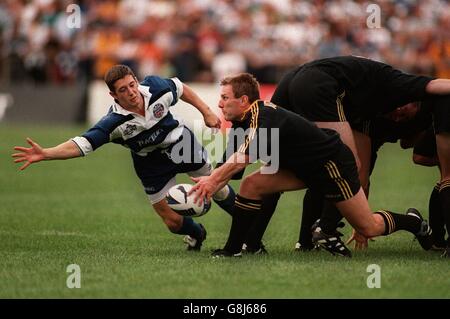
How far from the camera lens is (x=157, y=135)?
843 centimetres

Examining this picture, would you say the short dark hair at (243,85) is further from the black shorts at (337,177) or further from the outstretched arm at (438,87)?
the outstretched arm at (438,87)

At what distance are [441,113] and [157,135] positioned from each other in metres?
2.36

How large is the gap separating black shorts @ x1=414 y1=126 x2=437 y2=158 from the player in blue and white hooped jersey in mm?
1737

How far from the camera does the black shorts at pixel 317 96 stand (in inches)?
318

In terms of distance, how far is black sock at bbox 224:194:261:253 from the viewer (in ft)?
25.5

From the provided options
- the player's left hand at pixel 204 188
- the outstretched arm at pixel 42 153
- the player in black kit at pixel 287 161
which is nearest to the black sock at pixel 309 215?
the player in black kit at pixel 287 161

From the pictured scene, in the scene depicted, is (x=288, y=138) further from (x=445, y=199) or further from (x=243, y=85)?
(x=445, y=199)

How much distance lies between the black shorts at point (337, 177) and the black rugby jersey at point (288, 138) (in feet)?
0.18

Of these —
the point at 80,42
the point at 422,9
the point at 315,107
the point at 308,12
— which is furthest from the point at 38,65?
the point at 315,107

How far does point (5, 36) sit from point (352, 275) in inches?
728

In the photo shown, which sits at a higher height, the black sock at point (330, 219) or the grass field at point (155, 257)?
the black sock at point (330, 219)

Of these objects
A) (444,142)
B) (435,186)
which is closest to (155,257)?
(444,142)

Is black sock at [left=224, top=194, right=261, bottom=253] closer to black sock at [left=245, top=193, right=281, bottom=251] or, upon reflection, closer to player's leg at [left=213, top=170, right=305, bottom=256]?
player's leg at [left=213, top=170, right=305, bottom=256]
